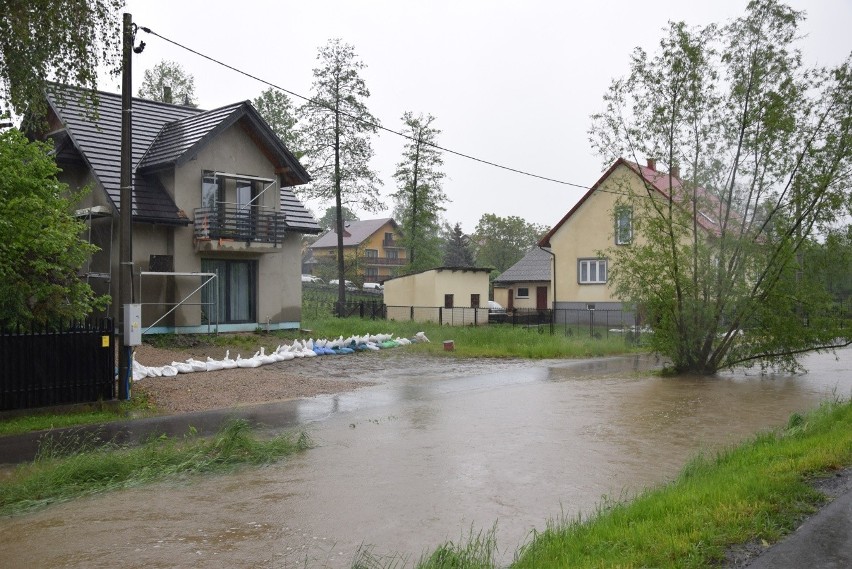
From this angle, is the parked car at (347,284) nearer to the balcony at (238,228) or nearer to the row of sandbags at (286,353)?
the row of sandbags at (286,353)

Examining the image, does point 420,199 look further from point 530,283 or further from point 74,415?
point 74,415

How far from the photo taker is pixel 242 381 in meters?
18.0

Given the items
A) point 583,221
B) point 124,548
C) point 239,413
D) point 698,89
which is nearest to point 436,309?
point 583,221

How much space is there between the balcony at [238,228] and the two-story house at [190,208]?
3cm

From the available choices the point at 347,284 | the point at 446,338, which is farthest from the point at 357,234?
the point at 446,338

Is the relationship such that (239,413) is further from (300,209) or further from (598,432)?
(300,209)

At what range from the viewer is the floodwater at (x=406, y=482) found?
7027 mm

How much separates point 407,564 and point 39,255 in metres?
10.6

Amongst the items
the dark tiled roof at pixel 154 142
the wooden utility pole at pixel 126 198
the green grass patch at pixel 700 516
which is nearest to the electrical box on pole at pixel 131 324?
the wooden utility pole at pixel 126 198

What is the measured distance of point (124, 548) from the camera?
692 cm

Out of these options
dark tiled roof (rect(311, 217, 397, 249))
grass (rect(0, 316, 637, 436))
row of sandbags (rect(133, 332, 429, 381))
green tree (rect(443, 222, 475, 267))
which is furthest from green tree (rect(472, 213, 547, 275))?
row of sandbags (rect(133, 332, 429, 381))

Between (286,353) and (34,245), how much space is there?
33.2 ft

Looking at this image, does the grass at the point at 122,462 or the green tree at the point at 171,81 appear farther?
the green tree at the point at 171,81

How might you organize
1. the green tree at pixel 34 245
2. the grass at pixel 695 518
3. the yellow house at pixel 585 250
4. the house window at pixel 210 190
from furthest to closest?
the yellow house at pixel 585 250, the house window at pixel 210 190, the green tree at pixel 34 245, the grass at pixel 695 518
